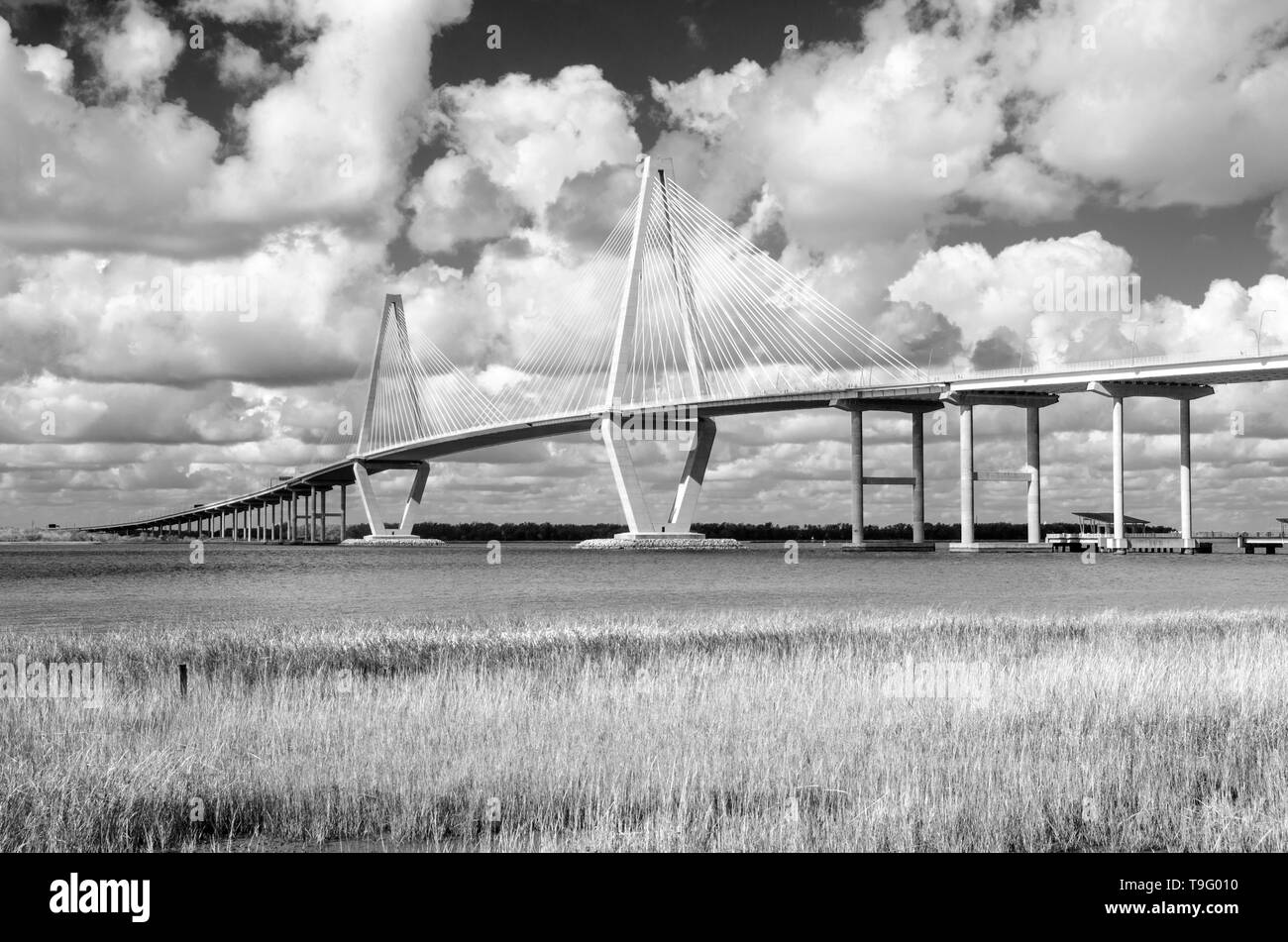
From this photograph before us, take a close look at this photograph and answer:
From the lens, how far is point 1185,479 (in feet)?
284

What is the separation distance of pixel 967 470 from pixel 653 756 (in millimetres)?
86043

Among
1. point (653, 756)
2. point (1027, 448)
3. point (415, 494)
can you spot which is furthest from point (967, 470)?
point (653, 756)

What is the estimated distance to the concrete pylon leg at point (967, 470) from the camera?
87.8 metres

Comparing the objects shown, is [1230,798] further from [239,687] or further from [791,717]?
[239,687]

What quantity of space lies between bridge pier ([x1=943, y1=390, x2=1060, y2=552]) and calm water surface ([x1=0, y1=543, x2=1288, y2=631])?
23.2m

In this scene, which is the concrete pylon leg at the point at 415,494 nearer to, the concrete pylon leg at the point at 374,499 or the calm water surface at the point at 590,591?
the concrete pylon leg at the point at 374,499

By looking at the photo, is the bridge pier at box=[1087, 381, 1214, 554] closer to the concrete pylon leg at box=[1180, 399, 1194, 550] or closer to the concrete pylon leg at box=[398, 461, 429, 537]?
the concrete pylon leg at box=[1180, 399, 1194, 550]

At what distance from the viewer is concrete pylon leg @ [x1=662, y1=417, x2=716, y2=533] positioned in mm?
80062

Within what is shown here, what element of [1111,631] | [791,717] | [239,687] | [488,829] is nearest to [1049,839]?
[488,829]

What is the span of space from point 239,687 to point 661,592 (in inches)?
1112

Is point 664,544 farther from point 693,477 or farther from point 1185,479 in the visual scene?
point 1185,479

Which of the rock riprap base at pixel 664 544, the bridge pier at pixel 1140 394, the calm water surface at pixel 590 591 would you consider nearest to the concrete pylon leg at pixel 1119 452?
the bridge pier at pixel 1140 394

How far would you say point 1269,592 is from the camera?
3938 cm
